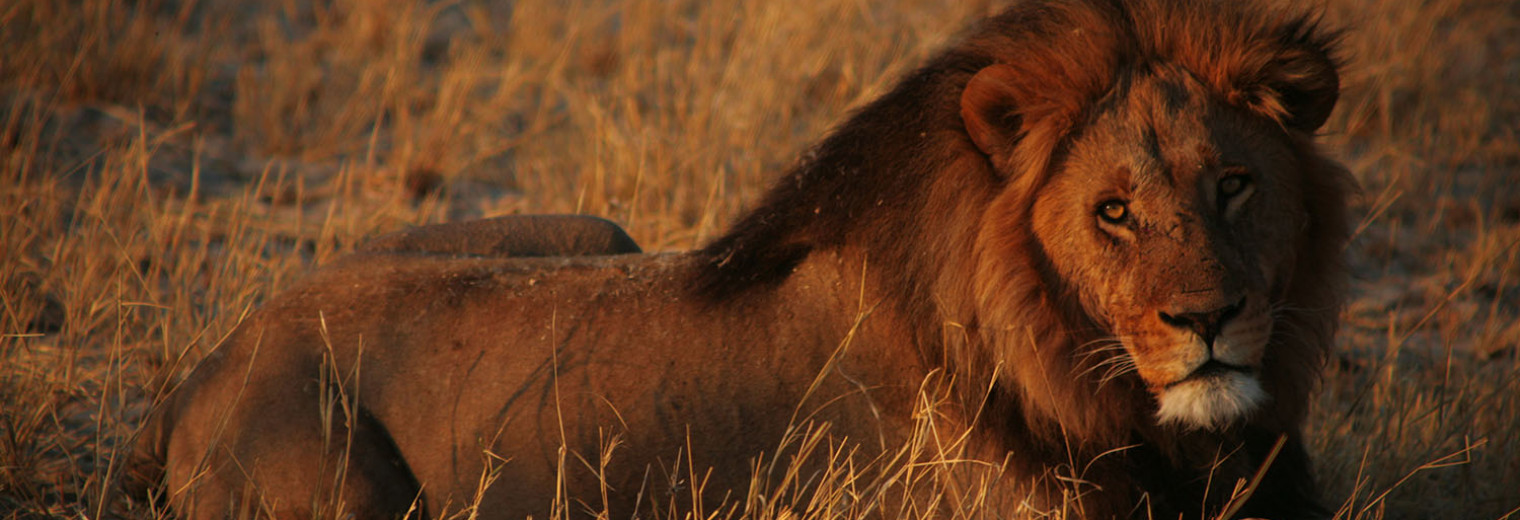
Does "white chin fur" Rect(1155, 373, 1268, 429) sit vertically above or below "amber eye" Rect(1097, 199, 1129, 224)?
below

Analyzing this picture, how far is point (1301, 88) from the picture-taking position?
284 cm

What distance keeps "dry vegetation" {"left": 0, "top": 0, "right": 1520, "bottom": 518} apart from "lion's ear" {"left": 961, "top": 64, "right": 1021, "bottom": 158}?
170 centimetres

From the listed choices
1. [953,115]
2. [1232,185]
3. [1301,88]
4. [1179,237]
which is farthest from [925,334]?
[1301,88]

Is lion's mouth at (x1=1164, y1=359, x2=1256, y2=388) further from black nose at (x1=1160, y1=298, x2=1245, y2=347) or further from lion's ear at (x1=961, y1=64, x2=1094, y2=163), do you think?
lion's ear at (x1=961, y1=64, x2=1094, y2=163)

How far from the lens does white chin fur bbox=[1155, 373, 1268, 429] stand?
252 cm

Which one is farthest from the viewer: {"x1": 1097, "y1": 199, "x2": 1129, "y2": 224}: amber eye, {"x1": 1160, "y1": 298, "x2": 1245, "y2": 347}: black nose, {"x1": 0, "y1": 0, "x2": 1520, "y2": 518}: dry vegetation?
{"x1": 0, "y1": 0, "x2": 1520, "y2": 518}: dry vegetation

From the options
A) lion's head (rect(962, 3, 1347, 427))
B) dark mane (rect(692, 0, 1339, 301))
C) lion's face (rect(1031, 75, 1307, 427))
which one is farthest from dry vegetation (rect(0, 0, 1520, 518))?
dark mane (rect(692, 0, 1339, 301))

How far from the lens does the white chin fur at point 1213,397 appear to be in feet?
8.25

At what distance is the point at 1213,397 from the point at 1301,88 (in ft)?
2.59

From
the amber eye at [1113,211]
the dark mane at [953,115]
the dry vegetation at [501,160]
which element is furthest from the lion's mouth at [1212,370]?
the dry vegetation at [501,160]

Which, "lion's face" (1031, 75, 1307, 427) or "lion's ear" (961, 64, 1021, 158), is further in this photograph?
"lion's ear" (961, 64, 1021, 158)

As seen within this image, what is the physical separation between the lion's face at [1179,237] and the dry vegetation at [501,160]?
1.36 m

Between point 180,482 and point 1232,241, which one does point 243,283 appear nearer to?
point 180,482

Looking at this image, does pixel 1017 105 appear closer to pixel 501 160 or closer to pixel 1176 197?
pixel 1176 197
